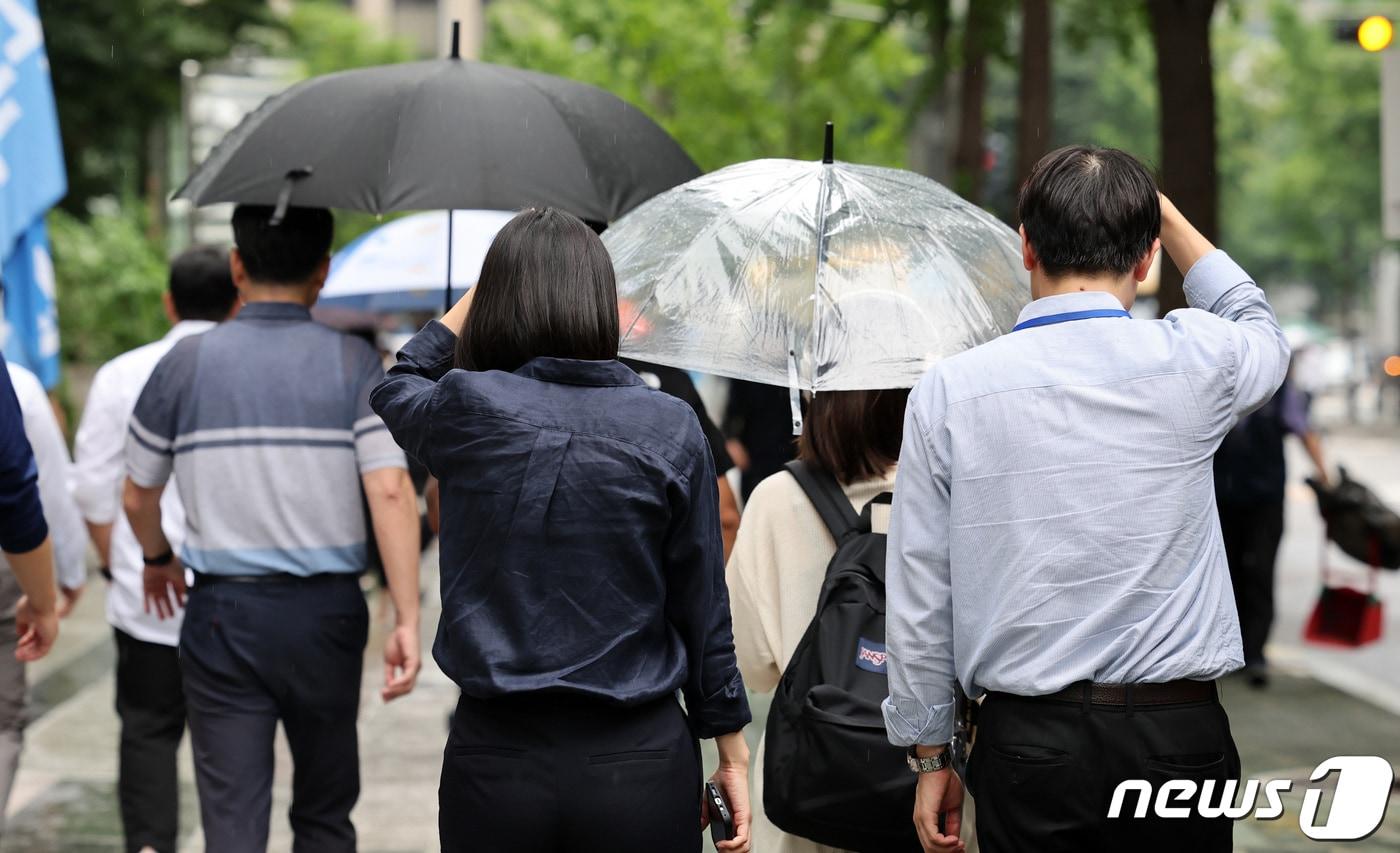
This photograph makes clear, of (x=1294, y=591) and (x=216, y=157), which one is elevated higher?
(x=216, y=157)

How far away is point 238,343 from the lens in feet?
13.7

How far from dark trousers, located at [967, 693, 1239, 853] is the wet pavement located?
3.59 metres

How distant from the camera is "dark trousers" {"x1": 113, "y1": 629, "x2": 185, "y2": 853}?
5.18m

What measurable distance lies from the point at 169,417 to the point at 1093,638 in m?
2.42

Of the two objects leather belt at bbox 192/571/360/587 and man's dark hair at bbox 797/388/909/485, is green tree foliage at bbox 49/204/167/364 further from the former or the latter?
man's dark hair at bbox 797/388/909/485

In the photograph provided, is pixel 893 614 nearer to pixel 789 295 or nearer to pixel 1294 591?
pixel 789 295

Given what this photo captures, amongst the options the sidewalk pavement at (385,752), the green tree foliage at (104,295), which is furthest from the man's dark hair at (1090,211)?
the green tree foliage at (104,295)

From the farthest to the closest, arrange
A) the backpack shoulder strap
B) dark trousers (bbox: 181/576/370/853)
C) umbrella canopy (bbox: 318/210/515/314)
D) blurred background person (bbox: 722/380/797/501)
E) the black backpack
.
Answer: umbrella canopy (bbox: 318/210/515/314), blurred background person (bbox: 722/380/797/501), dark trousers (bbox: 181/576/370/853), the backpack shoulder strap, the black backpack

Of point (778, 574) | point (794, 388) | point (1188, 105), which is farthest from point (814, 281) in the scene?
point (1188, 105)

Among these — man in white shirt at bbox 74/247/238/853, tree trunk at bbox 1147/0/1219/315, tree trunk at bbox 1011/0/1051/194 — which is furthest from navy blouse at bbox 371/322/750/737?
tree trunk at bbox 1011/0/1051/194

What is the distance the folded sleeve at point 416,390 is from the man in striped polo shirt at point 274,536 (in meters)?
1.03

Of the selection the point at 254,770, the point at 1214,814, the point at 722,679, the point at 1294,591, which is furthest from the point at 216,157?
the point at 1294,591

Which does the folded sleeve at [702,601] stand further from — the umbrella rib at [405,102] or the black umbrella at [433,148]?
the umbrella rib at [405,102]

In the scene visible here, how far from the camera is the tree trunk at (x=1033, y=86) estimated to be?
1260cm
